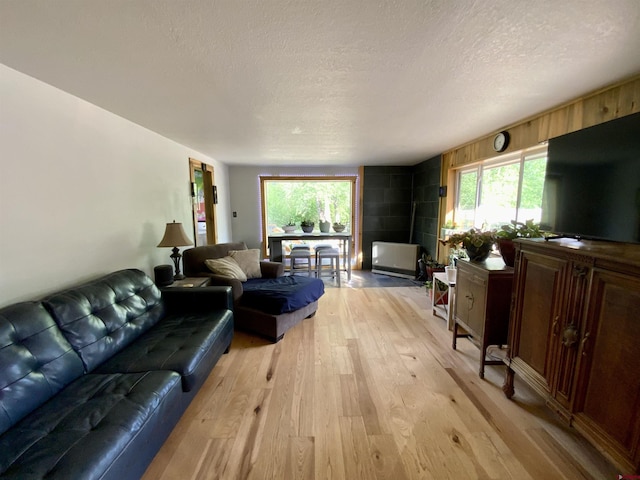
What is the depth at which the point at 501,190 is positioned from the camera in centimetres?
305

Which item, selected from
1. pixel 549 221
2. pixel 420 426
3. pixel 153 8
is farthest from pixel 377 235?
pixel 153 8

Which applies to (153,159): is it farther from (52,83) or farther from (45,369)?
(45,369)

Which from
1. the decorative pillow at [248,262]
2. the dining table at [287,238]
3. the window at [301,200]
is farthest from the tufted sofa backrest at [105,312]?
the window at [301,200]

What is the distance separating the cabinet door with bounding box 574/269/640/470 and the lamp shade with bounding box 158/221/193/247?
9.95ft

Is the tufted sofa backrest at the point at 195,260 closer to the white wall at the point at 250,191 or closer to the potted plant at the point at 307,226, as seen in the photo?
the potted plant at the point at 307,226

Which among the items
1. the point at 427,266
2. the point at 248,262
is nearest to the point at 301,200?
the point at 248,262

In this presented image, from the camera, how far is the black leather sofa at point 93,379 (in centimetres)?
100

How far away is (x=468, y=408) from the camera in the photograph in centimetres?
175

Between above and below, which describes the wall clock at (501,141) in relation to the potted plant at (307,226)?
above

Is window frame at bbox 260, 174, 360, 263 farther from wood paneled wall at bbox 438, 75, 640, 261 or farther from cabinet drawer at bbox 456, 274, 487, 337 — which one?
cabinet drawer at bbox 456, 274, 487, 337

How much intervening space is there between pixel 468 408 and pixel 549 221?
1.42 meters

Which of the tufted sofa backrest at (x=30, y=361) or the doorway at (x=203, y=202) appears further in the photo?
the doorway at (x=203, y=202)

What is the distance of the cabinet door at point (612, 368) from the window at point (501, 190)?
1180 mm

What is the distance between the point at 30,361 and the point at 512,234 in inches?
122
